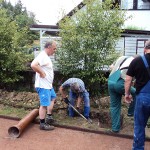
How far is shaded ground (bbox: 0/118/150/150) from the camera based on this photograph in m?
5.16

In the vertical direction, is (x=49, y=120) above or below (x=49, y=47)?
below

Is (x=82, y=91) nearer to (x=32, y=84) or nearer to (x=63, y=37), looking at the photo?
(x=63, y=37)

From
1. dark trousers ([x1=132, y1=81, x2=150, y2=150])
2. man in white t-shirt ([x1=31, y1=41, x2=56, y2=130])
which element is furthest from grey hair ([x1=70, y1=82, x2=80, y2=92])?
dark trousers ([x1=132, y1=81, x2=150, y2=150])

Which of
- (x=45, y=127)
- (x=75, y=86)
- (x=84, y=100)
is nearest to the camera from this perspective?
(x=45, y=127)

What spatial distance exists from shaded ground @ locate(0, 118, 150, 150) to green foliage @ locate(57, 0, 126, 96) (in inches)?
90.7

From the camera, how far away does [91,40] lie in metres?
7.61

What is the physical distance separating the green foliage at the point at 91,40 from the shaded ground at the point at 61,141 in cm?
230

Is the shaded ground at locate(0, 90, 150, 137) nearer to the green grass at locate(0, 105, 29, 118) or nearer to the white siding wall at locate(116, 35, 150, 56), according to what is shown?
the green grass at locate(0, 105, 29, 118)

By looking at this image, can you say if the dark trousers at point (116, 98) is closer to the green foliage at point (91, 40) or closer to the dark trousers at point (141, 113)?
the dark trousers at point (141, 113)

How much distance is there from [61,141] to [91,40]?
123 inches

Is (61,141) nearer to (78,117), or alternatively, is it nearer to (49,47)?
(78,117)

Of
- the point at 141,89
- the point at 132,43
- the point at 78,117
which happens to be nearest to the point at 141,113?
the point at 141,89

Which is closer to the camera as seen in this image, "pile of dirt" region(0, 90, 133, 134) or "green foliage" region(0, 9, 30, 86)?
"pile of dirt" region(0, 90, 133, 134)

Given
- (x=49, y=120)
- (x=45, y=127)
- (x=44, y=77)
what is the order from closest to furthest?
(x=44, y=77), (x=45, y=127), (x=49, y=120)
